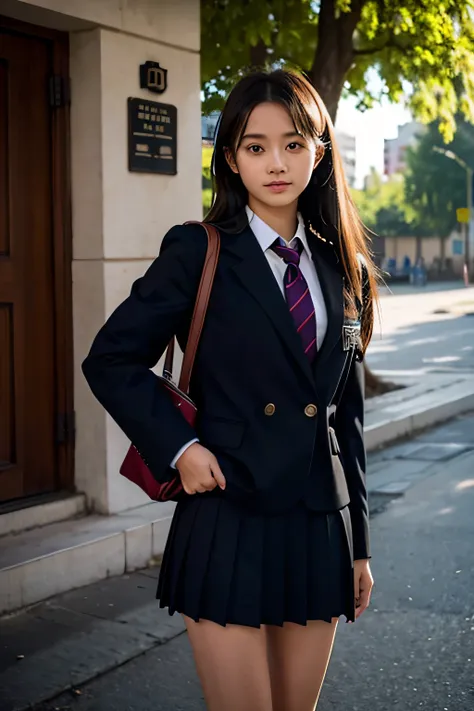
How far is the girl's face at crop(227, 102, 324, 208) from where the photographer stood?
219 centimetres

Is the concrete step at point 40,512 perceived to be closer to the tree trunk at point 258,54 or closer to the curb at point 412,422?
the curb at point 412,422

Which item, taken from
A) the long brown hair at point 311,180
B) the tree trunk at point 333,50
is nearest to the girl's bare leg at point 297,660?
the long brown hair at point 311,180

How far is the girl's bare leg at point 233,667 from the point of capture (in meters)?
2.14

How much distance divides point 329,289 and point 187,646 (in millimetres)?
2365

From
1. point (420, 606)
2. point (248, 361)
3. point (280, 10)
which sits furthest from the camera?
point (280, 10)

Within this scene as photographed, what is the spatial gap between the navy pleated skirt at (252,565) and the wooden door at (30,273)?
10.3 feet

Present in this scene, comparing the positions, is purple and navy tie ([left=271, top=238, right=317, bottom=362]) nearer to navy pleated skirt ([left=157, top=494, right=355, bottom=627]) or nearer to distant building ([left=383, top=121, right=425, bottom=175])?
navy pleated skirt ([left=157, top=494, right=355, bottom=627])

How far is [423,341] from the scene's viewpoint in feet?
63.7

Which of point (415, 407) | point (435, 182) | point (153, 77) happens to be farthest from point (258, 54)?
point (435, 182)

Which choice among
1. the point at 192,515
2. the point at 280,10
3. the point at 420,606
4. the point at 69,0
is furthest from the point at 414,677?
the point at 280,10

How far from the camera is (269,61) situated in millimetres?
10383

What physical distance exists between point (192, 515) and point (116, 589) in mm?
2767

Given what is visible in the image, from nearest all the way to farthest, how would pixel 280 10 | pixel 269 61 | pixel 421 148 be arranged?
pixel 280 10, pixel 269 61, pixel 421 148

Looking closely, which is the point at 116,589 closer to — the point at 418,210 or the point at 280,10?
the point at 280,10
